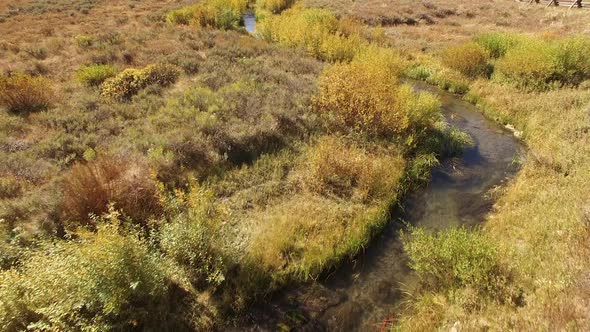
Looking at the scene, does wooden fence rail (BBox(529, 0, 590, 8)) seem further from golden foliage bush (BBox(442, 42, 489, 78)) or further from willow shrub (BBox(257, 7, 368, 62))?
willow shrub (BBox(257, 7, 368, 62))

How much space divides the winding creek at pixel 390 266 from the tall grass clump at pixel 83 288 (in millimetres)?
1884

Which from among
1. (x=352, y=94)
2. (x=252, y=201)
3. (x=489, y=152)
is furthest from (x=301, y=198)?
(x=489, y=152)

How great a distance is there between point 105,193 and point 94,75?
8198mm

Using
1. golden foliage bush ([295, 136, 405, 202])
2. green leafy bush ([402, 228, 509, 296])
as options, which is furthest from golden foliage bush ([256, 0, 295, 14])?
green leafy bush ([402, 228, 509, 296])

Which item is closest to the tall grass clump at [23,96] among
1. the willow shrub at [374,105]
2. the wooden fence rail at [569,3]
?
the willow shrub at [374,105]

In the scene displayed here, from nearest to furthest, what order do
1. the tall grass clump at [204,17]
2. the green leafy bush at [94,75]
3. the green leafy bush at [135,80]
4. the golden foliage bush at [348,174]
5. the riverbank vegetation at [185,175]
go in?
1. the riverbank vegetation at [185,175]
2. the golden foliage bush at [348,174]
3. the green leafy bush at [135,80]
4. the green leafy bush at [94,75]
5. the tall grass clump at [204,17]

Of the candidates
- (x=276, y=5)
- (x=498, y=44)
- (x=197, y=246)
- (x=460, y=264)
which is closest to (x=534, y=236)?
(x=460, y=264)

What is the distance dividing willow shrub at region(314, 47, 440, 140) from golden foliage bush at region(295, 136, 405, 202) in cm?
156

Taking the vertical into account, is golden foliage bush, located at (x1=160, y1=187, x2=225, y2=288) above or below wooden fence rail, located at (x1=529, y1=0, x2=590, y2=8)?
below

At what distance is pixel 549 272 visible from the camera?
5656mm

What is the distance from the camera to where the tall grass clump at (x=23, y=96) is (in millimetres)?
11047

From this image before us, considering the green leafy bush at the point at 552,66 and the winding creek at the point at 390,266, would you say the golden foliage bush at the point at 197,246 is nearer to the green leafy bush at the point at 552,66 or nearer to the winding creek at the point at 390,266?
the winding creek at the point at 390,266

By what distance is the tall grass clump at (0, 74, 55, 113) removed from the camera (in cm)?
1105

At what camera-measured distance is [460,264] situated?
5.96m
